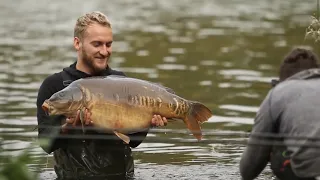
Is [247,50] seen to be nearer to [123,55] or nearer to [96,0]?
[123,55]

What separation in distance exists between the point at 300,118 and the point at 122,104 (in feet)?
6.55

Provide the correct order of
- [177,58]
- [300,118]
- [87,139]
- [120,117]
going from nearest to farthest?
1. [300,118]
2. [120,117]
3. [87,139]
4. [177,58]

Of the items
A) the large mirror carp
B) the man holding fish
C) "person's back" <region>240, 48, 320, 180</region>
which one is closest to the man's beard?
the man holding fish

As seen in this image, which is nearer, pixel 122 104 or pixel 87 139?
pixel 122 104

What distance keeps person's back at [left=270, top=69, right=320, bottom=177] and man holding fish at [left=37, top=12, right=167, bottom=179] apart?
2251mm

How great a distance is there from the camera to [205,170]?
9.13 meters

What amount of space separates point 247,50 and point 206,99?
6.21 metres

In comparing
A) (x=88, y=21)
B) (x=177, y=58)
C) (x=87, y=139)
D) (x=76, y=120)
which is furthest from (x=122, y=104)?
(x=177, y=58)

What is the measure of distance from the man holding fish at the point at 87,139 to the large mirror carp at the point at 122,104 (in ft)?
1.72

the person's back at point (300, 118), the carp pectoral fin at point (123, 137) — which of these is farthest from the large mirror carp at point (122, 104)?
the person's back at point (300, 118)

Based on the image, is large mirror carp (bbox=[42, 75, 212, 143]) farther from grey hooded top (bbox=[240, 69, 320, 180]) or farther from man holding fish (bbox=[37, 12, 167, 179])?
grey hooded top (bbox=[240, 69, 320, 180])

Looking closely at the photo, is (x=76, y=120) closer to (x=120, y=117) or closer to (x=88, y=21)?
(x=120, y=117)

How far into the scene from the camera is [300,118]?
5531 millimetres

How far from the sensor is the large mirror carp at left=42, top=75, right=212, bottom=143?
700 centimetres
